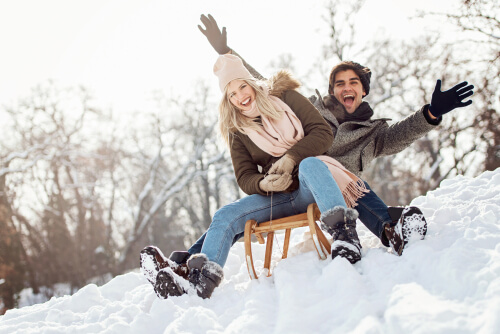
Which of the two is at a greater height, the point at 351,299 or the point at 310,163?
the point at 310,163

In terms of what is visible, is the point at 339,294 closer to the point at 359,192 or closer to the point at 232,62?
the point at 359,192

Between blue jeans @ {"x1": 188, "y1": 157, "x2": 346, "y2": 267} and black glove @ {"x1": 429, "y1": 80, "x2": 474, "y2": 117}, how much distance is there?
999 mm

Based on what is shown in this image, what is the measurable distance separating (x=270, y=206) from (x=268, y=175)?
0.24 meters

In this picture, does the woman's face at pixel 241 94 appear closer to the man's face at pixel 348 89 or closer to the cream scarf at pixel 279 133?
the cream scarf at pixel 279 133

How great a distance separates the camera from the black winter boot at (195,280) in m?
2.08

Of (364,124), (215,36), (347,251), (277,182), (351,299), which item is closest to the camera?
(351,299)

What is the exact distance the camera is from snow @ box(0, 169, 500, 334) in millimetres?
1263

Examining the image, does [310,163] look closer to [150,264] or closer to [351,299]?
[351,299]

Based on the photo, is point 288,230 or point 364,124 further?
point 364,124

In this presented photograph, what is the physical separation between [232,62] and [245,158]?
2.27ft

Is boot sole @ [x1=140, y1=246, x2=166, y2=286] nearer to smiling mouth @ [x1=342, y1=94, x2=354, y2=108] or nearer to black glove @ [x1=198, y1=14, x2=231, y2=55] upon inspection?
smiling mouth @ [x1=342, y1=94, x2=354, y2=108]

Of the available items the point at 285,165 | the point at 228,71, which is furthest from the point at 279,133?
the point at 228,71

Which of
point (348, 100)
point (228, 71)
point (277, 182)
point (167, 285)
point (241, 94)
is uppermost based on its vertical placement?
point (228, 71)

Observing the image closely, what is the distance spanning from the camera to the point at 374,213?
92.3 inches
